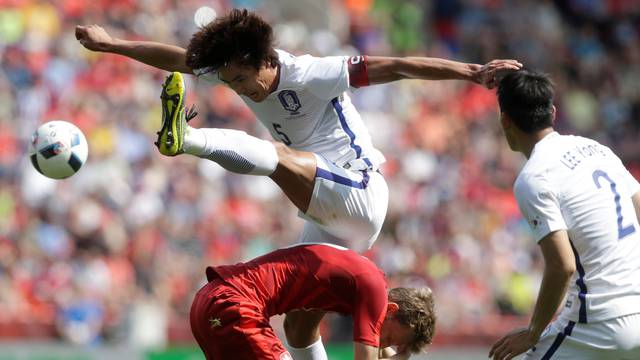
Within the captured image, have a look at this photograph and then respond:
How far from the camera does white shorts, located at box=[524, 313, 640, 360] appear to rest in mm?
6020

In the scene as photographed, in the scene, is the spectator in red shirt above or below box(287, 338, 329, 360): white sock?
above

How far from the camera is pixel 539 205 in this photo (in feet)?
19.3

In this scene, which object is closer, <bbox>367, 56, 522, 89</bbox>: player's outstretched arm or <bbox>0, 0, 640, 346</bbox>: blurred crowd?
<bbox>367, 56, 522, 89</bbox>: player's outstretched arm

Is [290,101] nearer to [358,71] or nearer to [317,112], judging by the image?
[317,112]

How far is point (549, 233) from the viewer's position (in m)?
5.79

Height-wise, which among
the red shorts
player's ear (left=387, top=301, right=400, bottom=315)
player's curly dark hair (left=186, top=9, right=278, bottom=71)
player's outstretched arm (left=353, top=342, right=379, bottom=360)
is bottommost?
player's outstretched arm (left=353, top=342, right=379, bottom=360)

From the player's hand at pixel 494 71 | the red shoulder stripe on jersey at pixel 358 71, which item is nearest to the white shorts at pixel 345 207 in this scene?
the red shoulder stripe on jersey at pixel 358 71

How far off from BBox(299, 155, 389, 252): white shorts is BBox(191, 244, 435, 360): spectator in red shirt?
0.23m

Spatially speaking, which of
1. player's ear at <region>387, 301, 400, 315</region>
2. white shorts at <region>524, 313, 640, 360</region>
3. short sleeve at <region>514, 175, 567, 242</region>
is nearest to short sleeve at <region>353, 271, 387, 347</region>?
player's ear at <region>387, 301, 400, 315</region>

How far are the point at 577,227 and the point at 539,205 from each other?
0.92 ft

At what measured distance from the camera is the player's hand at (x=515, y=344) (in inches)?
241

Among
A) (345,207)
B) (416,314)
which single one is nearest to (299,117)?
(345,207)

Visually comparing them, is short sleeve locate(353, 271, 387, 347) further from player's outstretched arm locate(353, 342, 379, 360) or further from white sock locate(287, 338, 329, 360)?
white sock locate(287, 338, 329, 360)

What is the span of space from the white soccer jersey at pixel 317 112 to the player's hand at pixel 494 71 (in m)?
0.77
